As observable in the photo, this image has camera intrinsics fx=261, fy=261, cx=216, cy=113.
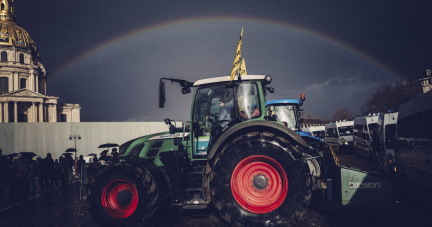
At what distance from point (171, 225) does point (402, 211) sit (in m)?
4.92

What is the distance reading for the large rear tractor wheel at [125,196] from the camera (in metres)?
4.69

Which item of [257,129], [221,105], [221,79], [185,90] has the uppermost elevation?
[221,79]

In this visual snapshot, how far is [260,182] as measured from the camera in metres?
4.39

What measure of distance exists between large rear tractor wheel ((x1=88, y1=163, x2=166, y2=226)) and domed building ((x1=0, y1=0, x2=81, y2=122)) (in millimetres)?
73940

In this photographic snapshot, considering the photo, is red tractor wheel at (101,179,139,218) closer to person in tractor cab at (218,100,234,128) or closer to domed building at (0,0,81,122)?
person in tractor cab at (218,100,234,128)

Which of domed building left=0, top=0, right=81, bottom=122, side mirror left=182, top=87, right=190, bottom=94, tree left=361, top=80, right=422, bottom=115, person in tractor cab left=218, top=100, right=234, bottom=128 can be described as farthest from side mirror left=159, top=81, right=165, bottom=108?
domed building left=0, top=0, right=81, bottom=122

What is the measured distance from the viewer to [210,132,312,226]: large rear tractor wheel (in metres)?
4.11

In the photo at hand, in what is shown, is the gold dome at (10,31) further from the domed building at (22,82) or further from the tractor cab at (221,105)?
the tractor cab at (221,105)

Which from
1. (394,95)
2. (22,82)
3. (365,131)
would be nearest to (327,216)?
(365,131)

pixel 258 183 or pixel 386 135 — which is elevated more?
pixel 386 135

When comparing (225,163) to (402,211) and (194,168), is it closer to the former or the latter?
(194,168)

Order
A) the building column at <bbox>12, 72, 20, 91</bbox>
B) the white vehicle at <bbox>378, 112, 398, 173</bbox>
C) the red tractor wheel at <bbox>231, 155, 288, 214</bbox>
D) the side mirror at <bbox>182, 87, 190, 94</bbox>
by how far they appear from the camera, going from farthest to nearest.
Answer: the building column at <bbox>12, 72, 20, 91</bbox>, the white vehicle at <bbox>378, 112, 398, 173</bbox>, the side mirror at <bbox>182, 87, 190, 94</bbox>, the red tractor wheel at <bbox>231, 155, 288, 214</bbox>

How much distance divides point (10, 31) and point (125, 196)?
88.8 meters

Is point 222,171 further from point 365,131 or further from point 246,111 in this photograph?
point 365,131
